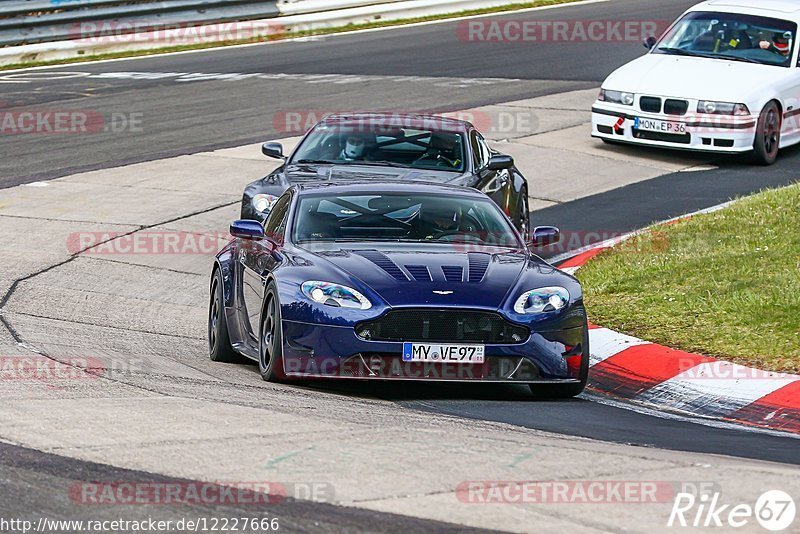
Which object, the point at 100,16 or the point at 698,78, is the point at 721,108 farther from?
the point at 100,16

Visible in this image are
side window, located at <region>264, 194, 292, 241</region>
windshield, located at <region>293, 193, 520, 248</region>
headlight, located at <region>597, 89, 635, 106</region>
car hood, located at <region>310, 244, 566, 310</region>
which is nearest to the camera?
car hood, located at <region>310, 244, 566, 310</region>

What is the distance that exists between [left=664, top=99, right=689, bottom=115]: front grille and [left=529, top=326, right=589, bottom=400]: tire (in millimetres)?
9699

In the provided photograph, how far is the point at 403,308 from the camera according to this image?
27.4ft

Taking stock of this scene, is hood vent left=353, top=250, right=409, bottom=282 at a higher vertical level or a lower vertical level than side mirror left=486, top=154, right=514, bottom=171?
higher

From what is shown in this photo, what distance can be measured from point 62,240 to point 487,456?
8563mm

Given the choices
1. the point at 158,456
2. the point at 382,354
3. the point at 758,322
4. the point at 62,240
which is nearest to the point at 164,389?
the point at 382,354

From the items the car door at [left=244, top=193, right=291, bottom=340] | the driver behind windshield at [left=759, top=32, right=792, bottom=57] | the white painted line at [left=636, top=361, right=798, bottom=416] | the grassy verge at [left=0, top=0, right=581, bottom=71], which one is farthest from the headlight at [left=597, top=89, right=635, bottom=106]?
the grassy verge at [left=0, top=0, right=581, bottom=71]

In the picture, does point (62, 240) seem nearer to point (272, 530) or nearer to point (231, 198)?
point (231, 198)

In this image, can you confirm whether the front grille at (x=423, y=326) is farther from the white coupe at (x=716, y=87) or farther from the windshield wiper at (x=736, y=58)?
the windshield wiper at (x=736, y=58)

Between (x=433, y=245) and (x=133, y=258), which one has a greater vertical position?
(x=433, y=245)

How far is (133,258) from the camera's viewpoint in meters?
13.6

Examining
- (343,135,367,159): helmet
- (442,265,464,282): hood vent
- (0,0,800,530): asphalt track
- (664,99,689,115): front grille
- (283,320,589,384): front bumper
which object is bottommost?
(0,0,800,530): asphalt track

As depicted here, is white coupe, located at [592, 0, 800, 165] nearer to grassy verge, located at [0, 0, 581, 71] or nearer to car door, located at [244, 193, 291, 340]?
car door, located at [244, 193, 291, 340]

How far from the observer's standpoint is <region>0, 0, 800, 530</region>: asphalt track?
7.76 meters
